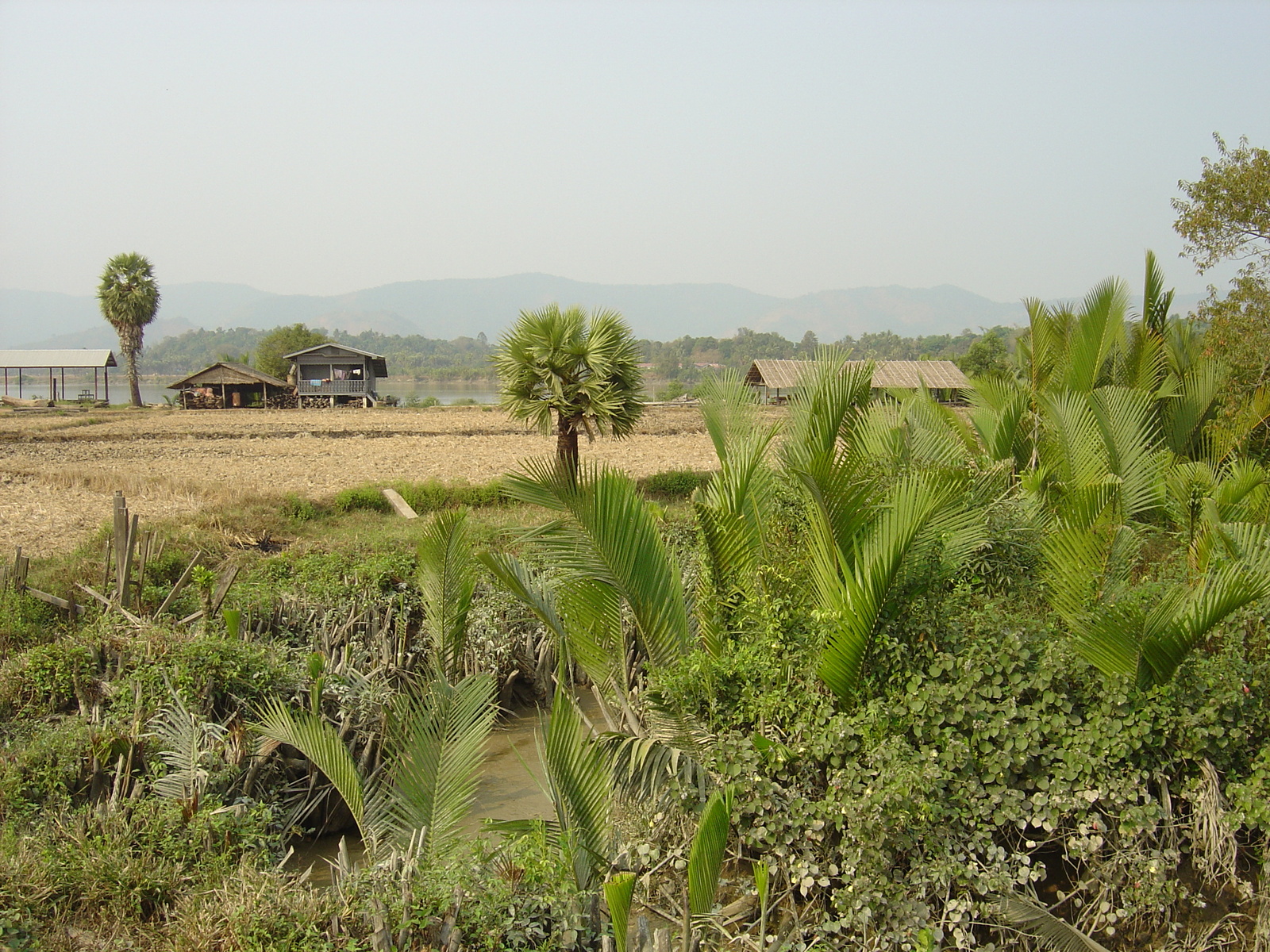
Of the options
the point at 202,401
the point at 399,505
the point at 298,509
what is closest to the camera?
the point at 298,509

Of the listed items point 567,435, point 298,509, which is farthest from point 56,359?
point 567,435

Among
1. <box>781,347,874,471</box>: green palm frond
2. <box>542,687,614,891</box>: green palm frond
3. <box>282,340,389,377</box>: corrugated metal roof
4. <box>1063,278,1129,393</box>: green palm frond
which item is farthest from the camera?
<box>282,340,389,377</box>: corrugated metal roof

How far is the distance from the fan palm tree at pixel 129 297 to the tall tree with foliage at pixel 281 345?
9702mm

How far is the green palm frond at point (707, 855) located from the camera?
11.8 ft

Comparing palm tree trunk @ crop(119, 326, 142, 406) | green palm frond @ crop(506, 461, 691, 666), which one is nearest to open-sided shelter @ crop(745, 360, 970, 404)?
green palm frond @ crop(506, 461, 691, 666)

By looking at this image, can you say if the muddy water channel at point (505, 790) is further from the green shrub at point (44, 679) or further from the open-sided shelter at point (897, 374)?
the open-sided shelter at point (897, 374)

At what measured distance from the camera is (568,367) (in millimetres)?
10703

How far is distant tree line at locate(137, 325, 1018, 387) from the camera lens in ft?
187

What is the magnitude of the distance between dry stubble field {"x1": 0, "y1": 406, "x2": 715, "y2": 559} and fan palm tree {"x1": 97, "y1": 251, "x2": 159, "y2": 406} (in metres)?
11.2

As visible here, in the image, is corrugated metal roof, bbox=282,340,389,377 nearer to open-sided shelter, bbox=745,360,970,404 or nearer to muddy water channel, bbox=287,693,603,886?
open-sided shelter, bbox=745,360,970,404

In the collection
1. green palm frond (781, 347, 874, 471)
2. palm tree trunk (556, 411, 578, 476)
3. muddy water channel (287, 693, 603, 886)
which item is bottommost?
muddy water channel (287, 693, 603, 886)

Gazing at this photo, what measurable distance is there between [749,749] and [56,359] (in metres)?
52.2

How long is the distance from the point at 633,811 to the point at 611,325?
6827 mm

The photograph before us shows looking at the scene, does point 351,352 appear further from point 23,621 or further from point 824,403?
point 824,403
